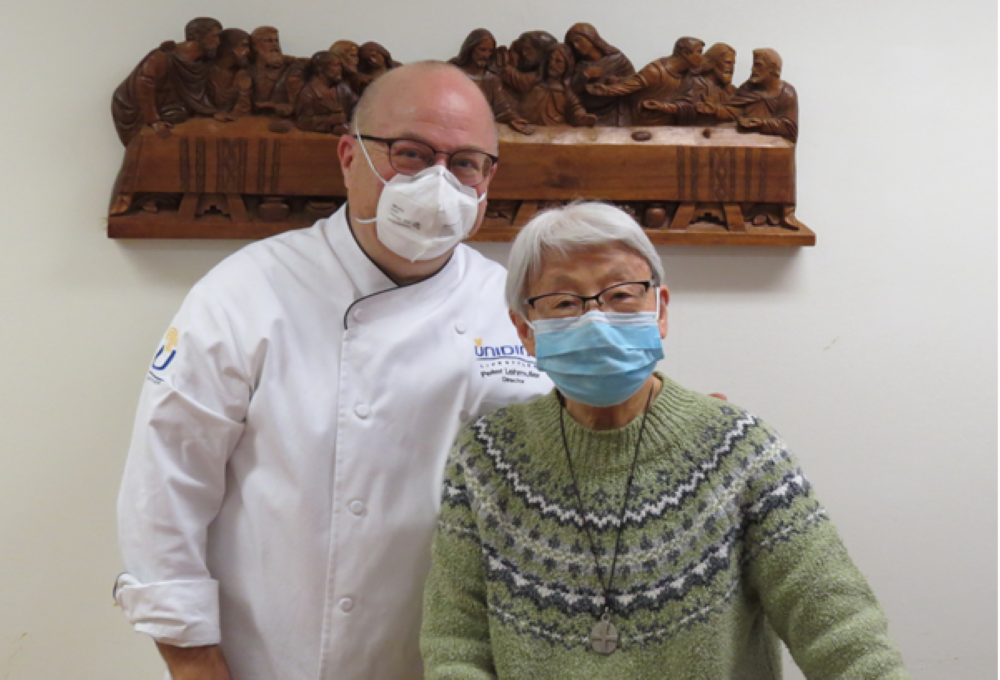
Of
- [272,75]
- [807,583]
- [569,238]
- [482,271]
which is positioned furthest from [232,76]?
[807,583]

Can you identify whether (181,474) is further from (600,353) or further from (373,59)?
(373,59)

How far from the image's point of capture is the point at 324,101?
1521 millimetres

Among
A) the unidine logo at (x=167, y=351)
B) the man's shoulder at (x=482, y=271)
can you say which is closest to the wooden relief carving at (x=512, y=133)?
the man's shoulder at (x=482, y=271)

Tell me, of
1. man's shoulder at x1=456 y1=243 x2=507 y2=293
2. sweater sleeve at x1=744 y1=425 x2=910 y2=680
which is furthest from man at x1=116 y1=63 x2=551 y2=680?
sweater sleeve at x1=744 y1=425 x2=910 y2=680

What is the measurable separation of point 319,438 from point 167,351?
0.85ft

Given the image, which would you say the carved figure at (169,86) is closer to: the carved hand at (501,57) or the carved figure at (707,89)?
the carved hand at (501,57)

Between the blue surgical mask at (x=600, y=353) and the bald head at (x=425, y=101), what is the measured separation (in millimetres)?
408

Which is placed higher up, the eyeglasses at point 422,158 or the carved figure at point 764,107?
the carved figure at point 764,107

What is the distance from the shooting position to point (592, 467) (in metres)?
1.04

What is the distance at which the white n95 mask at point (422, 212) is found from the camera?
3.87 ft

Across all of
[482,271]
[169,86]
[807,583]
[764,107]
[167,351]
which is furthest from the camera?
[764,107]

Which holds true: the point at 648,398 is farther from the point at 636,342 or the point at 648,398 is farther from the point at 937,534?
the point at 937,534

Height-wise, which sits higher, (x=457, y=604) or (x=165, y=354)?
(x=165, y=354)

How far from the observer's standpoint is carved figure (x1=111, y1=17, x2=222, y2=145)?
1.49 meters
